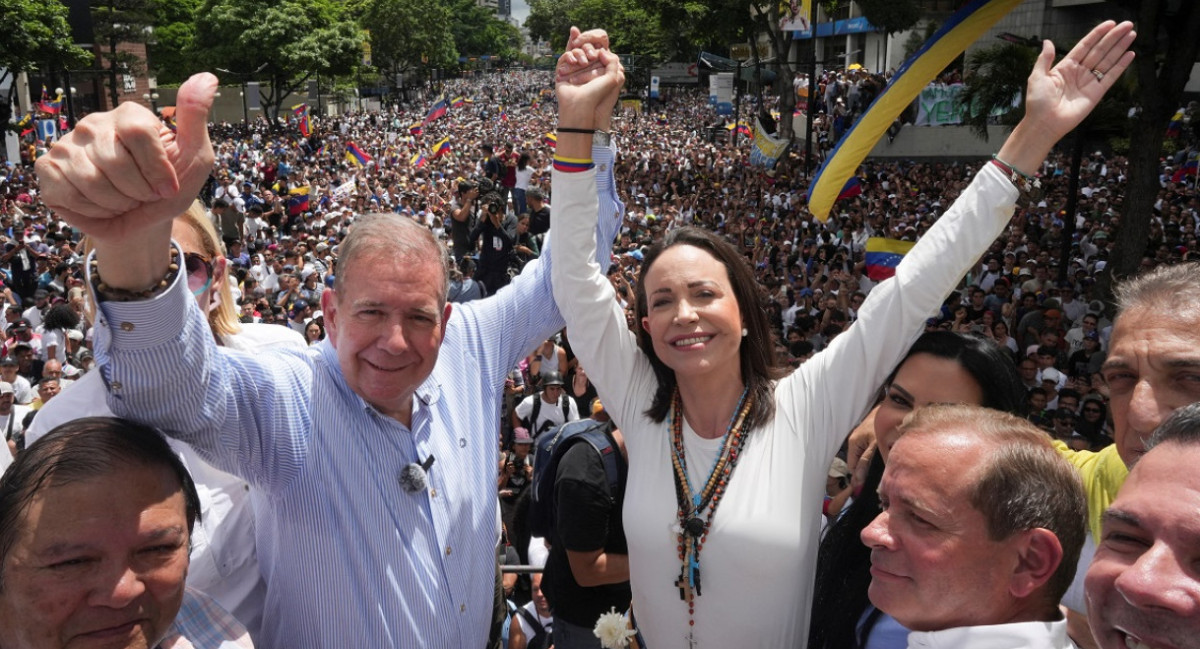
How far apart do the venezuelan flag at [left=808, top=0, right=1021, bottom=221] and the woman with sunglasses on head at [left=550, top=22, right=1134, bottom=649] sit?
9.06 ft

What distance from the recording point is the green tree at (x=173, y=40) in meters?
50.7

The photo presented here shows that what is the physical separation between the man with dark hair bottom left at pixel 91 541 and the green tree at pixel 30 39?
29438 mm

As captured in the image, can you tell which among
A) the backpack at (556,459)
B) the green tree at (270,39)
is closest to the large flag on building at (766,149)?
the backpack at (556,459)

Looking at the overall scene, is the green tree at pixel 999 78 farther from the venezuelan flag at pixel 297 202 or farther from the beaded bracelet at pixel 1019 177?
the venezuelan flag at pixel 297 202

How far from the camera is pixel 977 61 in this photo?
12.7 m

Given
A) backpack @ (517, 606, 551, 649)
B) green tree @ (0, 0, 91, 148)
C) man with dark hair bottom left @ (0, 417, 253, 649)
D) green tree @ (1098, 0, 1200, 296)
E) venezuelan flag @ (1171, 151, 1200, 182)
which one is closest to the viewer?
man with dark hair bottom left @ (0, 417, 253, 649)

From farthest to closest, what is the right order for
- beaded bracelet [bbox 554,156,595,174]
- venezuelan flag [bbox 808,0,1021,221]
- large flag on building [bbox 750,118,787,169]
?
large flag on building [bbox 750,118,787,169] < venezuelan flag [bbox 808,0,1021,221] < beaded bracelet [bbox 554,156,595,174]

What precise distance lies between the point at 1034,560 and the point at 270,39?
5001 cm

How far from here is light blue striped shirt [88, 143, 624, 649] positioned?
1.88m

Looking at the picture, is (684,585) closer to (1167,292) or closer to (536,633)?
(1167,292)

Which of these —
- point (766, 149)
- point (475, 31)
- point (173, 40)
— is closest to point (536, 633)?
point (766, 149)

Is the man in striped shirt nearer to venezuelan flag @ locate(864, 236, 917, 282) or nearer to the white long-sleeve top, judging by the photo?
the white long-sleeve top

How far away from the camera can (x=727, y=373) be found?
2.33 m

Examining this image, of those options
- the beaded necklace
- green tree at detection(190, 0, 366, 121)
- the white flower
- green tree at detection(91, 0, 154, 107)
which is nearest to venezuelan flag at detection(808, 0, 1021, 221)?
the beaded necklace
